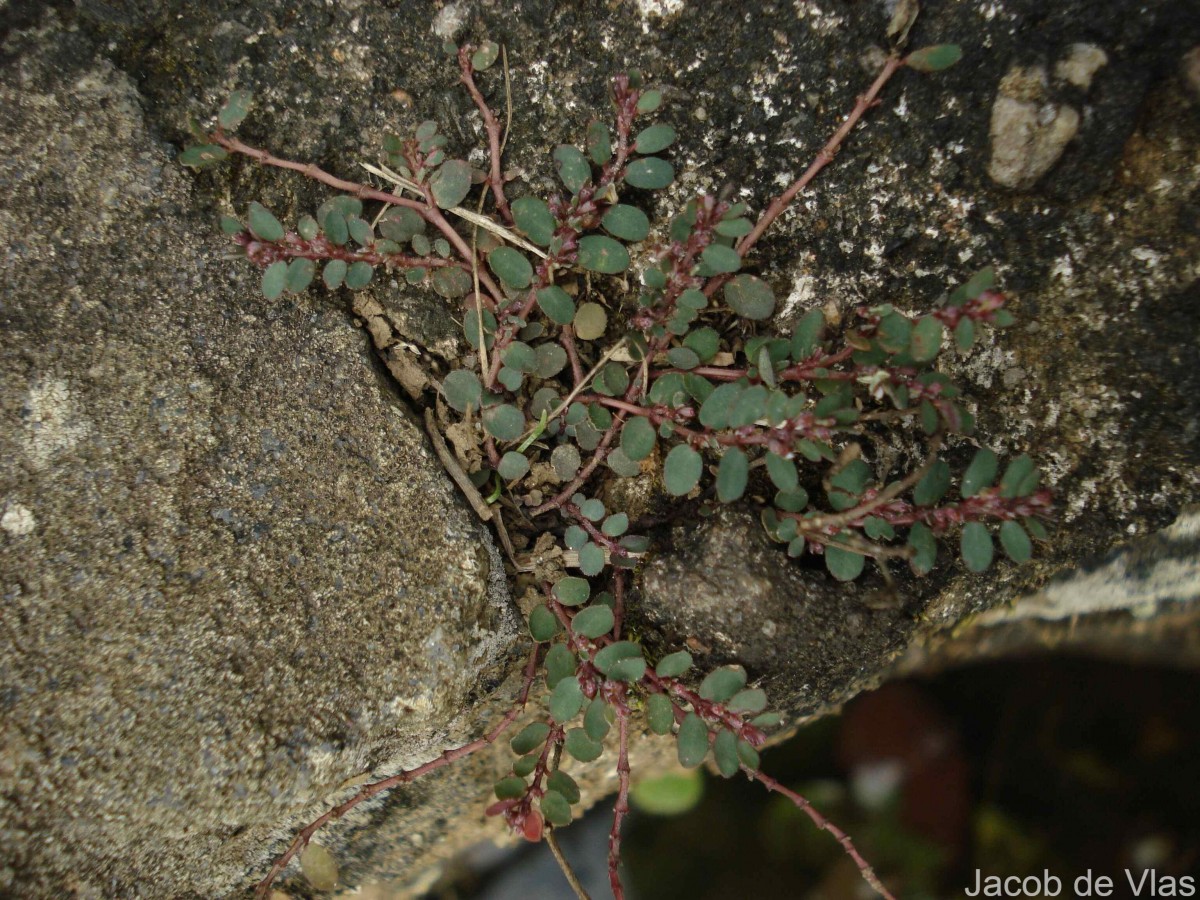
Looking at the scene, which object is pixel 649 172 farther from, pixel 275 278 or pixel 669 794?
pixel 669 794

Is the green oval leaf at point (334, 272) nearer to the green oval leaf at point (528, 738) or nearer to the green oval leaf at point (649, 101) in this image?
the green oval leaf at point (649, 101)

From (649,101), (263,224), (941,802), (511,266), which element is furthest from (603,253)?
(941,802)

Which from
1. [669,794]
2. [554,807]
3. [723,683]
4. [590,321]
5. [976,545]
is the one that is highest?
[590,321]

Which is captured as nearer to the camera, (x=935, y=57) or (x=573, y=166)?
(x=935, y=57)

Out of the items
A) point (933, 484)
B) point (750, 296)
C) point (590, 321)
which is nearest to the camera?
point (933, 484)

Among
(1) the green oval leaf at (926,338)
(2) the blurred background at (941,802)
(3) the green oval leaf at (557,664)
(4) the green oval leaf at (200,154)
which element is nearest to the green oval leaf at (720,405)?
(1) the green oval leaf at (926,338)
